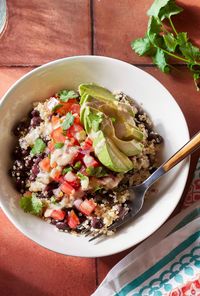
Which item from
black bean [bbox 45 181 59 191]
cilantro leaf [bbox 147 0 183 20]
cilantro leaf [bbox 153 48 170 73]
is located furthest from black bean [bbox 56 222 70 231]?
cilantro leaf [bbox 147 0 183 20]

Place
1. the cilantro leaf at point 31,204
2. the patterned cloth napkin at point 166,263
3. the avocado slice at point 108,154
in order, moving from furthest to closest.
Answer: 1. the patterned cloth napkin at point 166,263
2. the cilantro leaf at point 31,204
3. the avocado slice at point 108,154

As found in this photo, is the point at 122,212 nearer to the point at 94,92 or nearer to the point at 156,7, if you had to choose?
the point at 94,92

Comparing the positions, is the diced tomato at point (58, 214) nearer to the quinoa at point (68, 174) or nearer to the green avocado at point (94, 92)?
the quinoa at point (68, 174)

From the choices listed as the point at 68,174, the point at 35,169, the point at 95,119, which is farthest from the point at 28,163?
the point at 95,119

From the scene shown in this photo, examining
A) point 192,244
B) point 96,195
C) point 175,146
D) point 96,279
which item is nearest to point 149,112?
point 175,146

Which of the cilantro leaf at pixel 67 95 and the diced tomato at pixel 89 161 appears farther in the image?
the cilantro leaf at pixel 67 95

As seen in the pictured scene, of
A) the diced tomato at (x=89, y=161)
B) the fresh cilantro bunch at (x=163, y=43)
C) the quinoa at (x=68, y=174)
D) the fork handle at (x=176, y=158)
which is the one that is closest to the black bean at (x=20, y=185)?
the quinoa at (x=68, y=174)

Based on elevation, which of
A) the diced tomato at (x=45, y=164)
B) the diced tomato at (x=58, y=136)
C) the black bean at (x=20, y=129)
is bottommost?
the black bean at (x=20, y=129)
